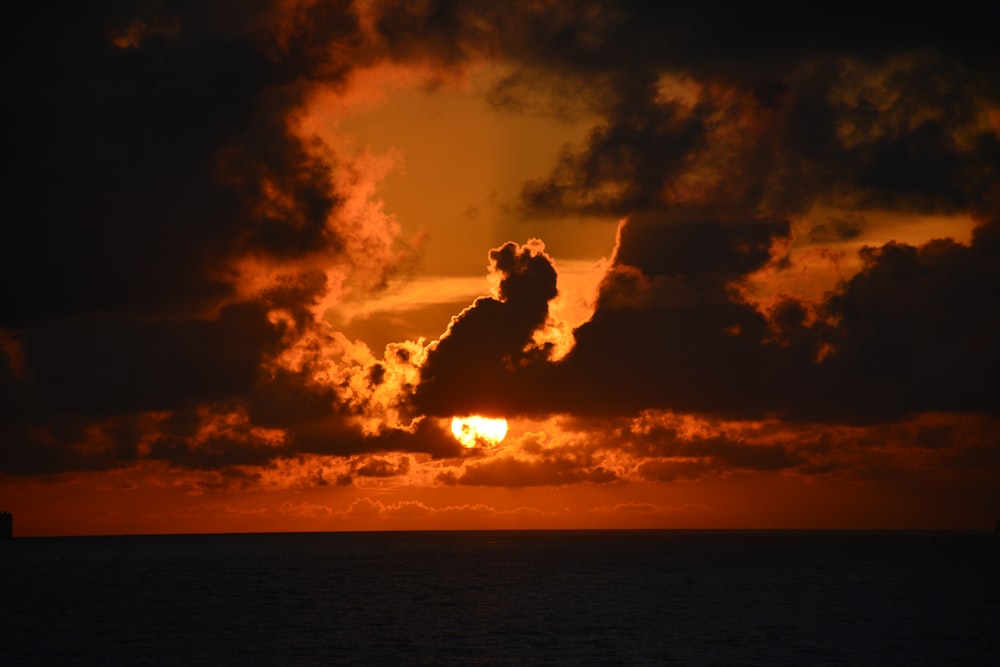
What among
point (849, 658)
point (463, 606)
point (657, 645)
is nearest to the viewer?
point (849, 658)

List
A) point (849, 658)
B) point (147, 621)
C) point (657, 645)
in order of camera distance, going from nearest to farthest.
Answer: point (849, 658) → point (657, 645) → point (147, 621)

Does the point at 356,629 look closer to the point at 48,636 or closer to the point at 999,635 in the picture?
the point at 48,636

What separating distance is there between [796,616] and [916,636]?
80.1 ft

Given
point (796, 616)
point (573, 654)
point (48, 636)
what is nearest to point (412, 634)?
point (573, 654)

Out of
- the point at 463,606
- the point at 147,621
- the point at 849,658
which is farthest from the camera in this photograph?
the point at 463,606

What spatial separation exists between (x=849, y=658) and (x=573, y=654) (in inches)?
1039

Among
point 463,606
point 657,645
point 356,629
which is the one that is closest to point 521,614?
point 463,606

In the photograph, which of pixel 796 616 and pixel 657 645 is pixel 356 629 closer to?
pixel 657 645

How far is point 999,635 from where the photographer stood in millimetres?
130000

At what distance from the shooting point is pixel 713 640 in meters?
122

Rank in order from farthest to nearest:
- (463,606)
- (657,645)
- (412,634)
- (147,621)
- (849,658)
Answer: (463,606)
(147,621)
(412,634)
(657,645)
(849,658)

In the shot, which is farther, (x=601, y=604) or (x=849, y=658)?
(x=601, y=604)

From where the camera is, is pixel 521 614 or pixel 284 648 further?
pixel 521 614

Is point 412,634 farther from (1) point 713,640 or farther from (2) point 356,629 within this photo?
(1) point 713,640
